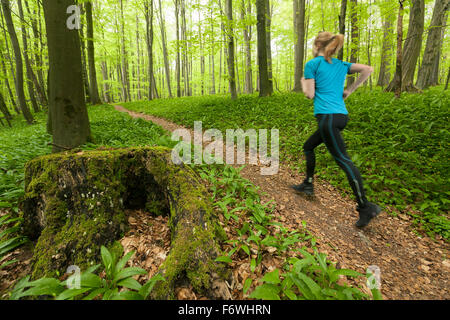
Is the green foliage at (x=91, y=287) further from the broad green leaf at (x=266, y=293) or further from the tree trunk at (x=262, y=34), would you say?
the tree trunk at (x=262, y=34)

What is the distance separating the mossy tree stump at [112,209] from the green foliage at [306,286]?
41cm

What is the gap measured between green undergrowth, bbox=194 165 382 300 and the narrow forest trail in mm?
241

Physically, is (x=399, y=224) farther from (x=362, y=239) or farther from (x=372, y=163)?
(x=372, y=163)

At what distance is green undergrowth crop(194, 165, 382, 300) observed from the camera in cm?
162

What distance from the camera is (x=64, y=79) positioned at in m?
3.53

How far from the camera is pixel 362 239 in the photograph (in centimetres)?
277

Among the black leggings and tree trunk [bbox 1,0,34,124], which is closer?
the black leggings

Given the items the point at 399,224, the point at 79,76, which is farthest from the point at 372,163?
the point at 79,76

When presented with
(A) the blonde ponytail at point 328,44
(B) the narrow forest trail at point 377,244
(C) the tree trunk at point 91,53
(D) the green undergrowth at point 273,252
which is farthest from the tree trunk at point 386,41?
(C) the tree trunk at point 91,53

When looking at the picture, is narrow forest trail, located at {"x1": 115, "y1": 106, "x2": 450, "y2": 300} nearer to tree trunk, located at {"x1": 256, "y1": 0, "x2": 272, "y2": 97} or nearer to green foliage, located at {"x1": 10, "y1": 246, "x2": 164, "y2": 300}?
green foliage, located at {"x1": 10, "y1": 246, "x2": 164, "y2": 300}

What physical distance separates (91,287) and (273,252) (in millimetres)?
1797

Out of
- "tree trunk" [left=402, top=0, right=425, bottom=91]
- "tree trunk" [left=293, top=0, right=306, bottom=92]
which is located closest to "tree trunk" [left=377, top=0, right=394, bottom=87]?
"tree trunk" [left=402, top=0, right=425, bottom=91]
